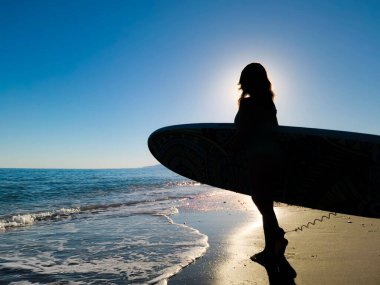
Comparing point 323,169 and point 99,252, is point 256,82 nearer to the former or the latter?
point 323,169

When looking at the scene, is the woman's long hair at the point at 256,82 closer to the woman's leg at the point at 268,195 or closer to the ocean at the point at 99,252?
the woman's leg at the point at 268,195

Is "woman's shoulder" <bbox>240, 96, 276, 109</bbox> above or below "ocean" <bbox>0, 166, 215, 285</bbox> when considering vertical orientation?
above

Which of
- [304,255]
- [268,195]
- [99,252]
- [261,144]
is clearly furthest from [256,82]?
[99,252]

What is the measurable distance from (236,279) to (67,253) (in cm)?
303

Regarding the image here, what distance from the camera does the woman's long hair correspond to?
12.3 feet

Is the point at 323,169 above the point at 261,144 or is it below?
below

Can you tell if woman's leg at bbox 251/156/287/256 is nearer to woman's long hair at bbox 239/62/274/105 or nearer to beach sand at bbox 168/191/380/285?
beach sand at bbox 168/191/380/285

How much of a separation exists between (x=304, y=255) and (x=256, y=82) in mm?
2204

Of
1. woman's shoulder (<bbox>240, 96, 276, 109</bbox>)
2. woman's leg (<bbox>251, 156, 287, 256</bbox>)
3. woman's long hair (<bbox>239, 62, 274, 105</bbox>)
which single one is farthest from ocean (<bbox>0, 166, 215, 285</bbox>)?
woman's long hair (<bbox>239, 62, 274, 105</bbox>)

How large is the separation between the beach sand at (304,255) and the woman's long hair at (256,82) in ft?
6.08

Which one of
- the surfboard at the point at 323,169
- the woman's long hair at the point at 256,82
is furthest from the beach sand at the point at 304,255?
the woman's long hair at the point at 256,82

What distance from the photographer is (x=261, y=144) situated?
11.5ft

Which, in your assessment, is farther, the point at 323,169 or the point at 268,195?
the point at 323,169

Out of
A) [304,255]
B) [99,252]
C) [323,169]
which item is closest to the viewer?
[304,255]
